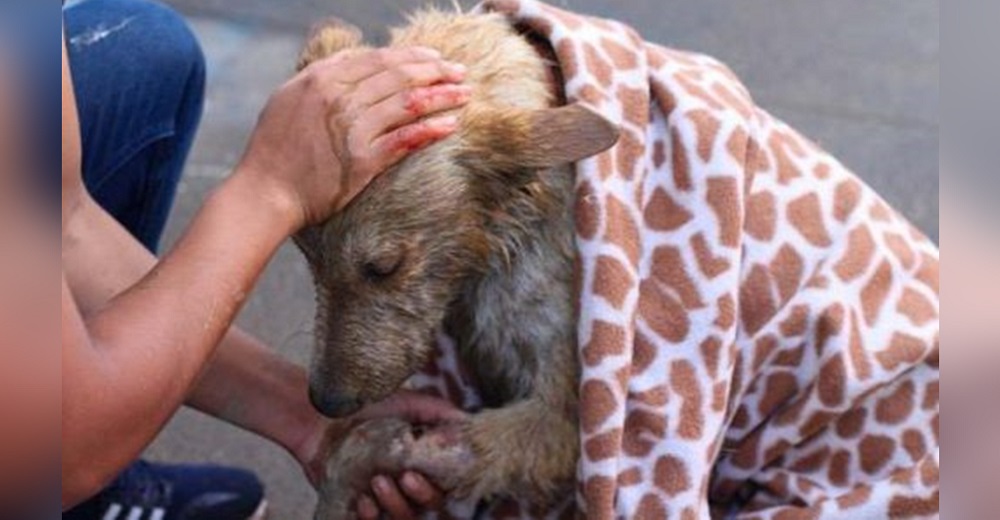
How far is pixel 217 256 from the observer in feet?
7.95

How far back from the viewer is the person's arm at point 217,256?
224 centimetres

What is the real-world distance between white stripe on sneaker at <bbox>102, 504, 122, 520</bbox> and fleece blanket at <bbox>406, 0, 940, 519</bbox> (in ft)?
3.58

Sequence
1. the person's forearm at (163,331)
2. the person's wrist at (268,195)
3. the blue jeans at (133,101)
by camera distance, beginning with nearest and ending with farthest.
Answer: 1. the person's forearm at (163,331)
2. the person's wrist at (268,195)
3. the blue jeans at (133,101)

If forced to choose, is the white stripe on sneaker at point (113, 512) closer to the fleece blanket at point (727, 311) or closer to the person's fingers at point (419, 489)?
the person's fingers at point (419, 489)

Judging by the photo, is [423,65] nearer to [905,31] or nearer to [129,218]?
[129,218]

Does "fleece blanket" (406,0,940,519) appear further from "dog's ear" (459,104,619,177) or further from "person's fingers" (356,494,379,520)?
"person's fingers" (356,494,379,520)

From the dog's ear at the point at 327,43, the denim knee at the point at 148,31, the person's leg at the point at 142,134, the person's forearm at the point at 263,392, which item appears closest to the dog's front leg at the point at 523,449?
the person's forearm at the point at 263,392

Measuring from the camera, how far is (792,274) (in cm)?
266

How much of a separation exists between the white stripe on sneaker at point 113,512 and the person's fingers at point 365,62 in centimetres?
115

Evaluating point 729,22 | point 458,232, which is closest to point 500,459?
point 458,232

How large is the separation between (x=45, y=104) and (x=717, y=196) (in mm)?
1089

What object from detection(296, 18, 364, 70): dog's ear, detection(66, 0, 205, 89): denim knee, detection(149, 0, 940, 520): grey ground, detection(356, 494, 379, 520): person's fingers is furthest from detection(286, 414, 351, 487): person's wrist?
detection(149, 0, 940, 520): grey ground

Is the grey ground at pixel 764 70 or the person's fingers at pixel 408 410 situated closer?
the person's fingers at pixel 408 410

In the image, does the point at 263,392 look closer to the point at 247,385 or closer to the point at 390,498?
the point at 247,385
